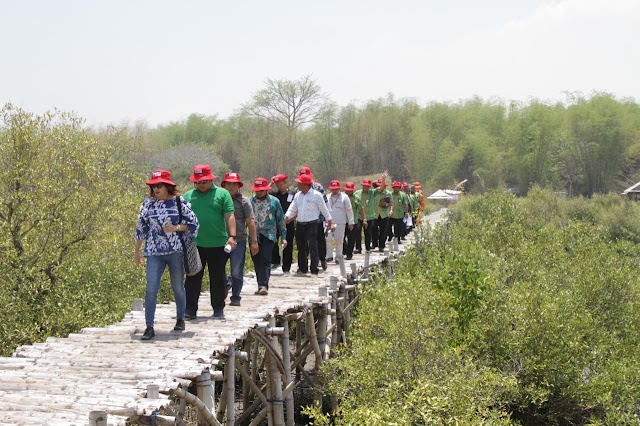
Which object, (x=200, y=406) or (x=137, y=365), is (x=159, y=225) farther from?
(x=200, y=406)

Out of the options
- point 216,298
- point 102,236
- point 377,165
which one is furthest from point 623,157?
point 216,298

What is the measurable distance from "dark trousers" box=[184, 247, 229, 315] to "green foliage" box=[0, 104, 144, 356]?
164 inches

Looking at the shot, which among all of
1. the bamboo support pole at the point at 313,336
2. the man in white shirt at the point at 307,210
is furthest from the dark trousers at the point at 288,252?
the bamboo support pole at the point at 313,336

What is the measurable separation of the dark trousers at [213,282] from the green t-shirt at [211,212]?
0.40 feet

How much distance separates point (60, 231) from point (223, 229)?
729 cm

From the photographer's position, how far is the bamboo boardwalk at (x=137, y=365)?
586 centimetres

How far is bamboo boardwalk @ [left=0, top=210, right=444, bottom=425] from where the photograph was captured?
586 centimetres

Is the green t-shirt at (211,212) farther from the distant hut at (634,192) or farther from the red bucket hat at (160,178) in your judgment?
the distant hut at (634,192)

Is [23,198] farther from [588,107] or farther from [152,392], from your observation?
[588,107]

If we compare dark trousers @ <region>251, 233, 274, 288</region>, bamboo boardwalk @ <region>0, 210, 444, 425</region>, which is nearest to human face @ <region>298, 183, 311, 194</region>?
dark trousers @ <region>251, 233, 274, 288</region>

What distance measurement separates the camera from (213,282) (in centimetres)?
962

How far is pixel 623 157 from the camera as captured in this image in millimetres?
57875

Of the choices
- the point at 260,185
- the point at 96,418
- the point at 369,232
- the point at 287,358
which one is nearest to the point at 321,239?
the point at 260,185

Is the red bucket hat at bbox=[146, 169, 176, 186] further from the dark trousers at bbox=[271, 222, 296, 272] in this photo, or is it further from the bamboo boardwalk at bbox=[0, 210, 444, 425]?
the dark trousers at bbox=[271, 222, 296, 272]
